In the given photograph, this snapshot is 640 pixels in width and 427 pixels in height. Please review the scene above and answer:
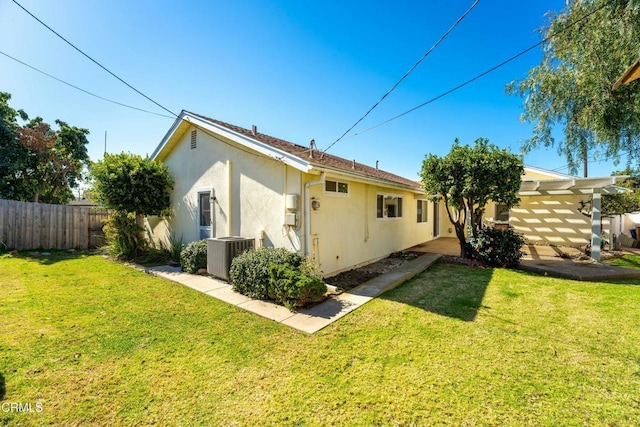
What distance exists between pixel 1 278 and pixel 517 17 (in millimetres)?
15242

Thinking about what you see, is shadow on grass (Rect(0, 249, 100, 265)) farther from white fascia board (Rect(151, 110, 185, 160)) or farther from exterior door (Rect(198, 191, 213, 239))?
exterior door (Rect(198, 191, 213, 239))

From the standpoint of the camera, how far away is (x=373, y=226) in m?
9.36

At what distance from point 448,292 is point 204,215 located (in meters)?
7.97

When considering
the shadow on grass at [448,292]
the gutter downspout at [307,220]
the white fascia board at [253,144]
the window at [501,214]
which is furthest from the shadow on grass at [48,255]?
the window at [501,214]

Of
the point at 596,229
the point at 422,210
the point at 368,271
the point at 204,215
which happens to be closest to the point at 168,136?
the point at 204,215

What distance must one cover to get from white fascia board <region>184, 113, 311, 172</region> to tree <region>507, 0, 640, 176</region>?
7.67 metres

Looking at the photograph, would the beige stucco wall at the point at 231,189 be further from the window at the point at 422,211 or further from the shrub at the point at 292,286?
the window at the point at 422,211

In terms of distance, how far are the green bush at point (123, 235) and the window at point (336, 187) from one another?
7593 mm

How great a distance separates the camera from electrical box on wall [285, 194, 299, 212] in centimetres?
646

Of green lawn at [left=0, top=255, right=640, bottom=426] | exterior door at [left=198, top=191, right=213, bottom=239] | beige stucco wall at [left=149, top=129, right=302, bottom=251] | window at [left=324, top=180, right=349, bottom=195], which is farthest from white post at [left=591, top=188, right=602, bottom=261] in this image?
exterior door at [left=198, top=191, right=213, bottom=239]

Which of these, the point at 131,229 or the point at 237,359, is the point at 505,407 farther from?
the point at 131,229

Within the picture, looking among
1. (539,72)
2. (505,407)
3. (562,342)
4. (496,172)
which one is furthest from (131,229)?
(539,72)

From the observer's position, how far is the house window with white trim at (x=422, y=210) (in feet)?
45.6

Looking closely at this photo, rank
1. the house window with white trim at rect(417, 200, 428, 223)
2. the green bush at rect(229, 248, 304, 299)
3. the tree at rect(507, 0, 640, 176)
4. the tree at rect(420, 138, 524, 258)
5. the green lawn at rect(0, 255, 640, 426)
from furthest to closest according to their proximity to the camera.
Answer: the house window with white trim at rect(417, 200, 428, 223) → the tree at rect(420, 138, 524, 258) → the tree at rect(507, 0, 640, 176) → the green bush at rect(229, 248, 304, 299) → the green lawn at rect(0, 255, 640, 426)
